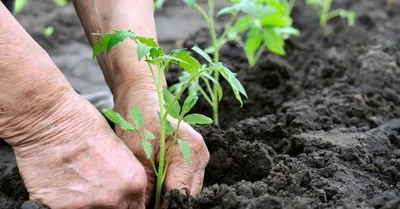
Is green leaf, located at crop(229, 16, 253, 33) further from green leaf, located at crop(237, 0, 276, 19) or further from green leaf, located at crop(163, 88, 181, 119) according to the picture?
green leaf, located at crop(163, 88, 181, 119)

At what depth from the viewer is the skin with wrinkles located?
1674mm

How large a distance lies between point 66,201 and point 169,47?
2289mm

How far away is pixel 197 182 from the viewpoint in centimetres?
184

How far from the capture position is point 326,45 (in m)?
3.76

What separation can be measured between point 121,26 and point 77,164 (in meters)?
0.66

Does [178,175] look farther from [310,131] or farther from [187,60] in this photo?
[310,131]

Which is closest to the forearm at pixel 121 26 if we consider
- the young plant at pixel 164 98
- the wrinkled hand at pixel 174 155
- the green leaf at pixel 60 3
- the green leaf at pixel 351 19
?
the wrinkled hand at pixel 174 155

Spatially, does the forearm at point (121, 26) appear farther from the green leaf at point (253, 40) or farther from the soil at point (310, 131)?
the green leaf at point (253, 40)

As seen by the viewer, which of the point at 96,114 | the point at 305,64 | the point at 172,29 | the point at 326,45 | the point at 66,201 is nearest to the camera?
the point at 66,201

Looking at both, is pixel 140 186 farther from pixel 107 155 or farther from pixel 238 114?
pixel 238 114

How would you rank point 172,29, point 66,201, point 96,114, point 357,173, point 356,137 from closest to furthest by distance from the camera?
point 66,201 → point 96,114 → point 357,173 → point 356,137 → point 172,29

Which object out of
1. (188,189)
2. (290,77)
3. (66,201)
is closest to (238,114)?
(290,77)

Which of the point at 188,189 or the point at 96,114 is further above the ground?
the point at 96,114

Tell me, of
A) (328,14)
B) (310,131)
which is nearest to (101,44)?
(310,131)
